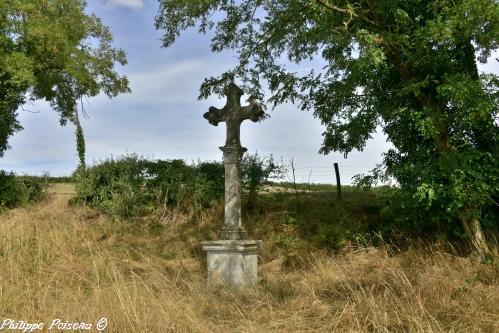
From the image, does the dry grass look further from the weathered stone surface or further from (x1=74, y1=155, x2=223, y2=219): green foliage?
(x1=74, y1=155, x2=223, y2=219): green foliage

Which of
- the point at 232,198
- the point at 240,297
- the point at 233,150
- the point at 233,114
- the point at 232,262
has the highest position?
the point at 233,114

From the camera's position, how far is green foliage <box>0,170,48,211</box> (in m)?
15.1

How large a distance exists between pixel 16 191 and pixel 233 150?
9.53 m

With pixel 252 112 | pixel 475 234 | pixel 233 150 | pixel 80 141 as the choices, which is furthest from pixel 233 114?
pixel 80 141

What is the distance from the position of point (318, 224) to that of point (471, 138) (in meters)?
4.41

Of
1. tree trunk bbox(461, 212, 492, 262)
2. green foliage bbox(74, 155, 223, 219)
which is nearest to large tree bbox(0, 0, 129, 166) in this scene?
green foliage bbox(74, 155, 223, 219)

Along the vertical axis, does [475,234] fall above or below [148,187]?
below

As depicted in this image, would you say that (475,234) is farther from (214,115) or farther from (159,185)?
(159,185)

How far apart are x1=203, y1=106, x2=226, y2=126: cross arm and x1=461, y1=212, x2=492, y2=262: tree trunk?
191 inches

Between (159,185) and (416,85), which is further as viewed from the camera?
(159,185)

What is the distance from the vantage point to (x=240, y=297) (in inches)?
267

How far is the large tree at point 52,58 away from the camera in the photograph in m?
14.4

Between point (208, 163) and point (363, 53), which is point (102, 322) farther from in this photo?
point (208, 163)

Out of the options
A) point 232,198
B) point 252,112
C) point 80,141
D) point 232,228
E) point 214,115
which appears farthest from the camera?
point 80,141
